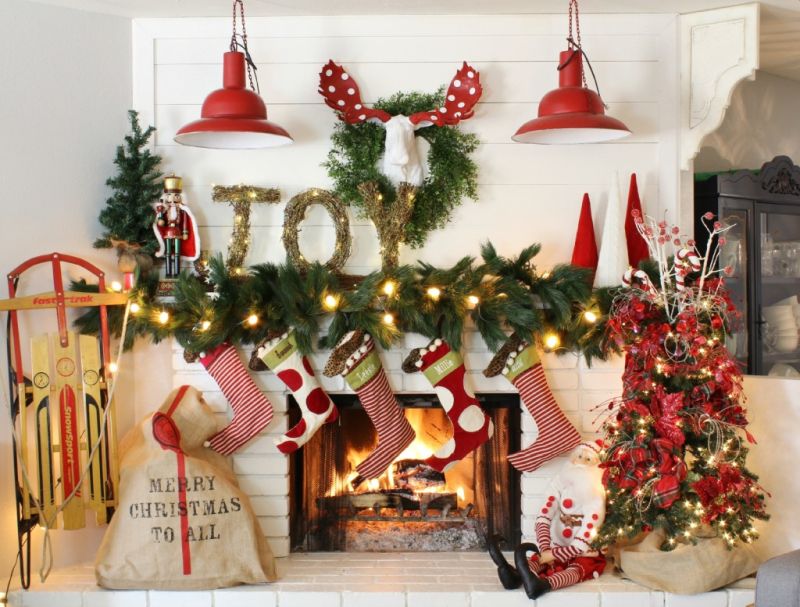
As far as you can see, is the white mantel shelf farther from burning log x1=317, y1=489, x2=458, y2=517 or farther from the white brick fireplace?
burning log x1=317, y1=489, x2=458, y2=517

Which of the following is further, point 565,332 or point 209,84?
point 209,84

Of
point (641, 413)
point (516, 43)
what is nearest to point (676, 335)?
point (641, 413)

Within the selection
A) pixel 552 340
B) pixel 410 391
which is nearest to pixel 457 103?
pixel 552 340

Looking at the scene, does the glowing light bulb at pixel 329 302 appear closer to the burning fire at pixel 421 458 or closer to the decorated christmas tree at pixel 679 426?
the burning fire at pixel 421 458

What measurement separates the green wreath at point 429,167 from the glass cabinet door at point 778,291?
1.43 m

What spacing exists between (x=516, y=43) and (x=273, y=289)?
1.26 metres

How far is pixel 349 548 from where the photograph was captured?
2979mm

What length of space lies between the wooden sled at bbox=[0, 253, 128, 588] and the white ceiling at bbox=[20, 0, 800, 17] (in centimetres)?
92

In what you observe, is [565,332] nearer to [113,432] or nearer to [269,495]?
[269,495]

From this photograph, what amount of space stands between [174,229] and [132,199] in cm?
19

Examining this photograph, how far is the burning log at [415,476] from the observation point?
123 inches

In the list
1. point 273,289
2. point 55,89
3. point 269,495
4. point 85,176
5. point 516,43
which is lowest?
point 269,495

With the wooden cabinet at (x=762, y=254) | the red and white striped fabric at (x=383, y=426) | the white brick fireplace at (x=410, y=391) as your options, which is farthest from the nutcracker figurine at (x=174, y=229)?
the wooden cabinet at (x=762, y=254)

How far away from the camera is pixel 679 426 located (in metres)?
2.46
